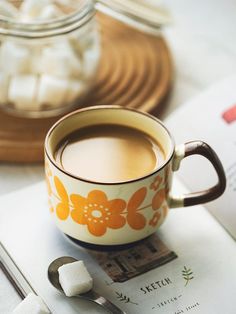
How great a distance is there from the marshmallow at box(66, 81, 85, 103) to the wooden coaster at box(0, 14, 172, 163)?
0.04 meters

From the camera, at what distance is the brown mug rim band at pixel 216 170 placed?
82cm

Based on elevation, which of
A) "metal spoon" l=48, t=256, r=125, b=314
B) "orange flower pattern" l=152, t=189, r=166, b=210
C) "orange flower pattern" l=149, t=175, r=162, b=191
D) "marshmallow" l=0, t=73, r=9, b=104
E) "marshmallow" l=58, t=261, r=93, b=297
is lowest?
"metal spoon" l=48, t=256, r=125, b=314

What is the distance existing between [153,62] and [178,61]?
0.08m

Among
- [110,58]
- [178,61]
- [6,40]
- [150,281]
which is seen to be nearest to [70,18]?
[6,40]

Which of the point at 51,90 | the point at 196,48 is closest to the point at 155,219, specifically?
the point at 51,90

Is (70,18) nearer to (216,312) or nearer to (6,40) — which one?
(6,40)

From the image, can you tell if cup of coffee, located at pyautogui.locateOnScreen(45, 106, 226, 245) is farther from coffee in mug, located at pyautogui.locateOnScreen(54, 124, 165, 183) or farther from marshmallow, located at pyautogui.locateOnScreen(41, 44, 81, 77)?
marshmallow, located at pyautogui.locateOnScreen(41, 44, 81, 77)

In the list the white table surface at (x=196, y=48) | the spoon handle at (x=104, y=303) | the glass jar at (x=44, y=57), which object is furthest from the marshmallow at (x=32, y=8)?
the spoon handle at (x=104, y=303)

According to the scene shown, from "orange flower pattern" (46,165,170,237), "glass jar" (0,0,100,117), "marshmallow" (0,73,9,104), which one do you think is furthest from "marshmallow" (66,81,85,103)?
"orange flower pattern" (46,165,170,237)

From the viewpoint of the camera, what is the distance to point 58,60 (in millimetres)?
1033

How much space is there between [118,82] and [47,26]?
8.0 inches

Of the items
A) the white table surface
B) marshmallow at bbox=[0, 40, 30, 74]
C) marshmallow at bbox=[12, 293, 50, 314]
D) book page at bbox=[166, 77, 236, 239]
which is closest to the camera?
marshmallow at bbox=[12, 293, 50, 314]

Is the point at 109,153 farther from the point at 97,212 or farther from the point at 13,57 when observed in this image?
the point at 13,57

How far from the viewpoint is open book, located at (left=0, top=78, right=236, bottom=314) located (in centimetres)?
78
